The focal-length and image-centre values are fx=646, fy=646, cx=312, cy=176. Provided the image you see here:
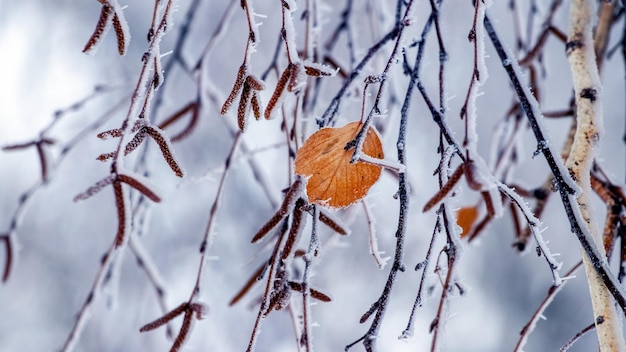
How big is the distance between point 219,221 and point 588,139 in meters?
2.99

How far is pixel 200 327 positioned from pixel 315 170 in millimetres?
3018

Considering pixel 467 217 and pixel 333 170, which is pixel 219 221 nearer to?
pixel 467 217

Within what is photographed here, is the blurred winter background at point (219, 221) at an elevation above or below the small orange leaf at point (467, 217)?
above

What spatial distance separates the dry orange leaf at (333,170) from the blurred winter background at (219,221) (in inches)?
92.0

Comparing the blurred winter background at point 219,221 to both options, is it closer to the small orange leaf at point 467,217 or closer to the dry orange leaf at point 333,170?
the small orange leaf at point 467,217

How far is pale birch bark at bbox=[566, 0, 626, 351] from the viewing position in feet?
1.80

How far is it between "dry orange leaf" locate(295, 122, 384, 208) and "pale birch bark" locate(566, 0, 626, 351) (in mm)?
214

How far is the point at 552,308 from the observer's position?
149 inches

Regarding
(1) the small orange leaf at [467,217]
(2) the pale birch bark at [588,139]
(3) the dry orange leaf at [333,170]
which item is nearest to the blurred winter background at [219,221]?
(1) the small orange leaf at [467,217]

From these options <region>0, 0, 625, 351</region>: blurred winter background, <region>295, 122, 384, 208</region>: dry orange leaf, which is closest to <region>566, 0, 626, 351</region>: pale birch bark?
<region>295, 122, 384, 208</region>: dry orange leaf

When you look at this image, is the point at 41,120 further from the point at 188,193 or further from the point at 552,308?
the point at 552,308

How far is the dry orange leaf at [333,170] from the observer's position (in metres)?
0.52

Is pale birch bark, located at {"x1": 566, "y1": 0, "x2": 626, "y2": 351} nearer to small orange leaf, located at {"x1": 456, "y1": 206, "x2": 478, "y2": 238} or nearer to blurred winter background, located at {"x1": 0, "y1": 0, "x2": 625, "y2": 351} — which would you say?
small orange leaf, located at {"x1": 456, "y1": 206, "x2": 478, "y2": 238}

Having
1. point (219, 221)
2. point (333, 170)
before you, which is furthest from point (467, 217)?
point (219, 221)
